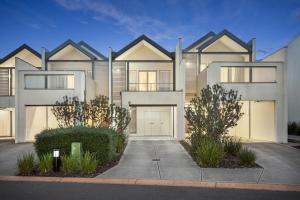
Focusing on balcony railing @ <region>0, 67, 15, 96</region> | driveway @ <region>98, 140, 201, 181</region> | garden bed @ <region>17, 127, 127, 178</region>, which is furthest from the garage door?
garden bed @ <region>17, 127, 127, 178</region>

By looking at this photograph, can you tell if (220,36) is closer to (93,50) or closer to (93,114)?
(93,50)

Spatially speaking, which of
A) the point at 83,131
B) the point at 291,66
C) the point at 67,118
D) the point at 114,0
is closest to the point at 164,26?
the point at 114,0

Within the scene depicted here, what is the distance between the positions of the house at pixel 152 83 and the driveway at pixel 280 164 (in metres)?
3.93

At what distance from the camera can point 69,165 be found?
812cm

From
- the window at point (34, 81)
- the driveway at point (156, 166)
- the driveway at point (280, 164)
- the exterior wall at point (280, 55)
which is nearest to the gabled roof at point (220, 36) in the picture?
the exterior wall at point (280, 55)

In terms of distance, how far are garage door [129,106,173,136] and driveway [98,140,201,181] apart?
27.2 ft

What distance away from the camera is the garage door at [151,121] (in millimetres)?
21047

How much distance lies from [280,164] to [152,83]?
12.2 m

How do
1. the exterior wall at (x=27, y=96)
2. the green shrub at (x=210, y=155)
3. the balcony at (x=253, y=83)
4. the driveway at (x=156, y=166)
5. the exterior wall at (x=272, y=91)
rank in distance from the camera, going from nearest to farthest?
the driveway at (x=156, y=166) → the green shrub at (x=210, y=155) → the balcony at (x=253, y=83) → the exterior wall at (x=272, y=91) → the exterior wall at (x=27, y=96)

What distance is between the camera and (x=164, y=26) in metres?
27.5

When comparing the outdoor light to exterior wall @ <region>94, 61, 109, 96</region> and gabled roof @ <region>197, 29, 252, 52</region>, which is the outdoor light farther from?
gabled roof @ <region>197, 29, 252, 52</region>

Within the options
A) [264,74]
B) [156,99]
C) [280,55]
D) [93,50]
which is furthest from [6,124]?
[280,55]

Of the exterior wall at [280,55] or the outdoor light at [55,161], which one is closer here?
the outdoor light at [55,161]

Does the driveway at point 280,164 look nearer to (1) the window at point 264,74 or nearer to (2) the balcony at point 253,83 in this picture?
(2) the balcony at point 253,83
